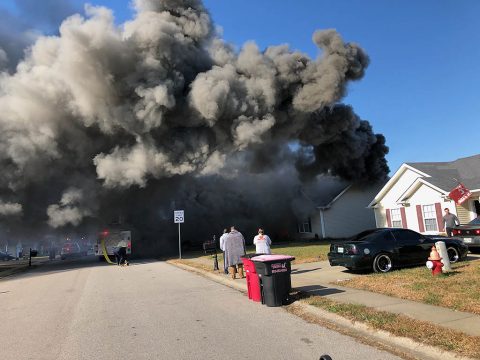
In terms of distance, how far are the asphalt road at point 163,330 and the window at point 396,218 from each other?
1560cm

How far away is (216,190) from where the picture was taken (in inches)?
1420

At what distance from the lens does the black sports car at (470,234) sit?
42.6 feet

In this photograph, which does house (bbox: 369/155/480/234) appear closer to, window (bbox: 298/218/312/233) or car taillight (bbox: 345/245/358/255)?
window (bbox: 298/218/312/233)

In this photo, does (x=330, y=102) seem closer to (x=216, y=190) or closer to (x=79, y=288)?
(x=216, y=190)

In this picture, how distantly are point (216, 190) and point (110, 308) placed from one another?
2750 centimetres

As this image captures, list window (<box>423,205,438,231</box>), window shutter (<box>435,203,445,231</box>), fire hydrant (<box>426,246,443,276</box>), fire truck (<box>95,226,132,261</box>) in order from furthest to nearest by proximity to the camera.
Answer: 1. fire truck (<box>95,226,132,261</box>)
2. window (<box>423,205,438,231</box>)
3. window shutter (<box>435,203,445,231</box>)
4. fire hydrant (<box>426,246,443,276</box>)

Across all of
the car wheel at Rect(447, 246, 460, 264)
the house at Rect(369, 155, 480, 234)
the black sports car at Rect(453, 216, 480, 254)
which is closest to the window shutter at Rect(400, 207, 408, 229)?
the house at Rect(369, 155, 480, 234)

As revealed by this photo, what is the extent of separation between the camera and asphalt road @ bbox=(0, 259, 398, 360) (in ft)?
17.1

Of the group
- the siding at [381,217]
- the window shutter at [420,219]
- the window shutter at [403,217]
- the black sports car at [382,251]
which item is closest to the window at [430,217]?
the window shutter at [420,219]

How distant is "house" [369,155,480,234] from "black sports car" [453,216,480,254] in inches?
205

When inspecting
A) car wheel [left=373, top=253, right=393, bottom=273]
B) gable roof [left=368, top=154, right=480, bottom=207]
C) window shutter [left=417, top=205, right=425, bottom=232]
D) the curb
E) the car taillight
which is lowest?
the curb

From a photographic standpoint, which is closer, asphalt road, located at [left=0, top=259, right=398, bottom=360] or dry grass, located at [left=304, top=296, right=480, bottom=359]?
dry grass, located at [left=304, top=296, right=480, bottom=359]

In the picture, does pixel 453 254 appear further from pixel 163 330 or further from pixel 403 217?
pixel 403 217

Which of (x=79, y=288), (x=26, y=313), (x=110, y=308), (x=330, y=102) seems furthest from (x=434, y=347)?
(x=330, y=102)
